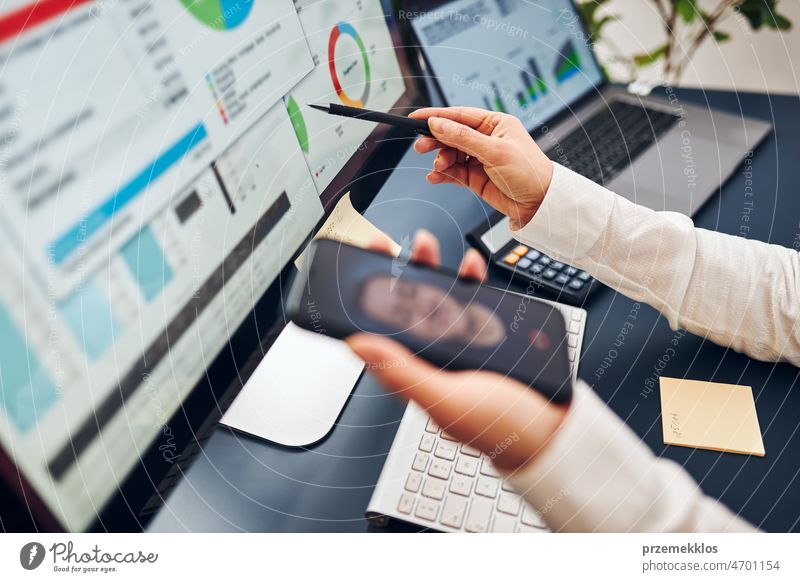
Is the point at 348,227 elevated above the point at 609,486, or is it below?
above

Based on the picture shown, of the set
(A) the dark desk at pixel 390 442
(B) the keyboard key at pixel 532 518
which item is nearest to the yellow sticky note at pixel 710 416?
(A) the dark desk at pixel 390 442

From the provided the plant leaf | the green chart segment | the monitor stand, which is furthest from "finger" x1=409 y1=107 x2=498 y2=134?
the plant leaf

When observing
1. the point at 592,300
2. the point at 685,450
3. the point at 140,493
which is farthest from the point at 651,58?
the point at 140,493

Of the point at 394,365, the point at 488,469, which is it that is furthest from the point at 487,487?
the point at 394,365

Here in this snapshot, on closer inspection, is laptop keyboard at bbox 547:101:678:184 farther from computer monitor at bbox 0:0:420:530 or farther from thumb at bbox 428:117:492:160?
computer monitor at bbox 0:0:420:530

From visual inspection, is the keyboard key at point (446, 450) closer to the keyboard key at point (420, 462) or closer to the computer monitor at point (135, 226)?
the keyboard key at point (420, 462)

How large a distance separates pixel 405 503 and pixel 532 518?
83mm

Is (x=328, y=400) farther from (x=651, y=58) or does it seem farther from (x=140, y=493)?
(x=651, y=58)

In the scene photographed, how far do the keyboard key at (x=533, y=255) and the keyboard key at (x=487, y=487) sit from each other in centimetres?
22

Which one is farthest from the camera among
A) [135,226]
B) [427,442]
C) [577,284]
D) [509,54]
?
[509,54]

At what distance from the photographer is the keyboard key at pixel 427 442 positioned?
41 cm

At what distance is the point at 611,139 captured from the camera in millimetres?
726

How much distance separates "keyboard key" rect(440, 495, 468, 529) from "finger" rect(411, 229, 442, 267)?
0.69 feet

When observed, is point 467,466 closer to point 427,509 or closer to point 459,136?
point 427,509
